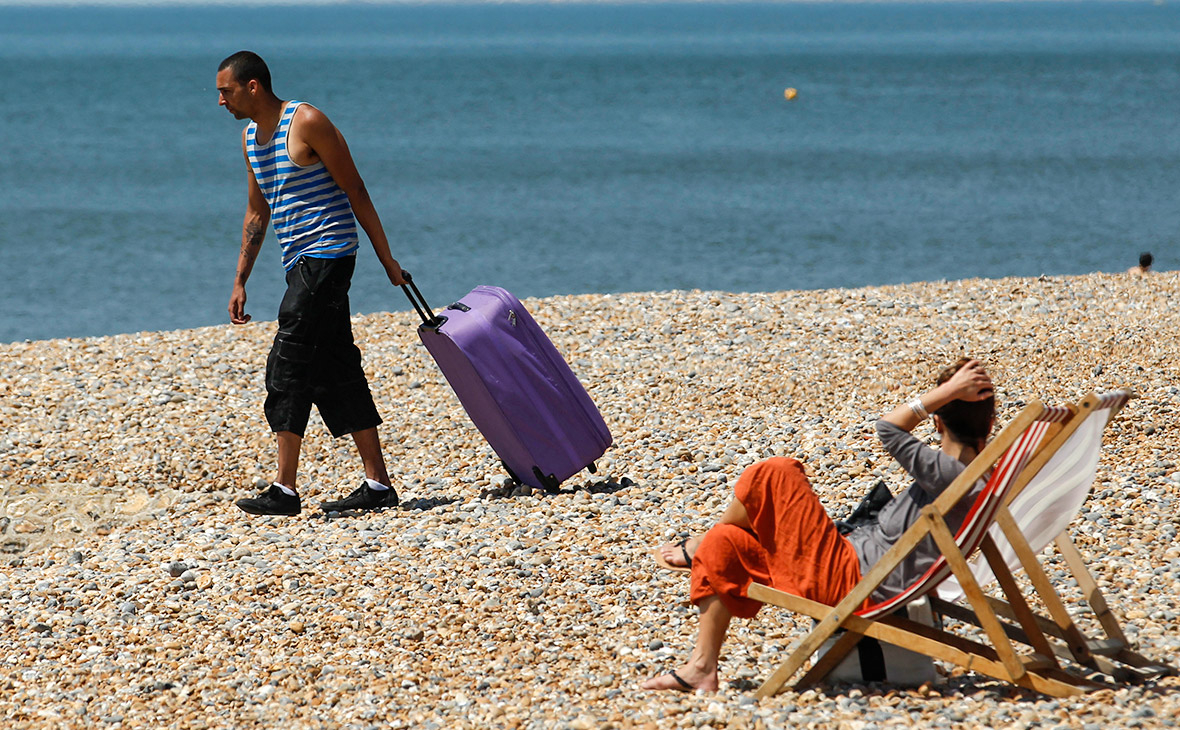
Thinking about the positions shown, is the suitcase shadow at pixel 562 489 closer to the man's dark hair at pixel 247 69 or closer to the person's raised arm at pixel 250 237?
the person's raised arm at pixel 250 237

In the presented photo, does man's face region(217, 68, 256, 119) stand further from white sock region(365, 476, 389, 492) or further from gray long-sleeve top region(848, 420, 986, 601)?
gray long-sleeve top region(848, 420, 986, 601)

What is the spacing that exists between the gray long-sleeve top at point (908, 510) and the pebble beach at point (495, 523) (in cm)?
33

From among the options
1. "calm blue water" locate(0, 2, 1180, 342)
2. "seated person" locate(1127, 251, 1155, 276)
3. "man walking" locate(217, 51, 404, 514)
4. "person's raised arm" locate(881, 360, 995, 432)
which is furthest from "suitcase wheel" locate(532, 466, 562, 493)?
"calm blue water" locate(0, 2, 1180, 342)

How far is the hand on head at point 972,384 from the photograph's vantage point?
337 centimetres

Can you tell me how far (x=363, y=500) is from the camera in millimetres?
5820

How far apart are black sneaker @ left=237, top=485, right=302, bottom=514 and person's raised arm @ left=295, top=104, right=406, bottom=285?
114cm

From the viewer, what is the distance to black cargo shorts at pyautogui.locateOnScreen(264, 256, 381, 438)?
547cm

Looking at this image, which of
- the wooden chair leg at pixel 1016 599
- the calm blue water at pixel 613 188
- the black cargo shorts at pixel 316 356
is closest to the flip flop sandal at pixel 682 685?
the wooden chair leg at pixel 1016 599

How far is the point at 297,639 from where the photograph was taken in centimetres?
429

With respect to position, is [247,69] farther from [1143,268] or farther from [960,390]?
[1143,268]

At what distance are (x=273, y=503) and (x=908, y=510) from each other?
3191 millimetres

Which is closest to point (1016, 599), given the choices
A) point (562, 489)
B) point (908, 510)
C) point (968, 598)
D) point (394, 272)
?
point (968, 598)

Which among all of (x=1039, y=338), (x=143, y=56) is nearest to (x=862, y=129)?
(x=1039, y=338)

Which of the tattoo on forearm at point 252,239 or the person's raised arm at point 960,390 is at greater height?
the person's raised arm at point 960,390
